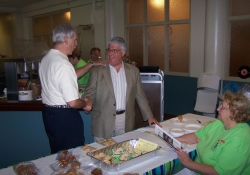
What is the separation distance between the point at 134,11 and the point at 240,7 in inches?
108

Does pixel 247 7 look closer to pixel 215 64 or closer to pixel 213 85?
pixel 215 64

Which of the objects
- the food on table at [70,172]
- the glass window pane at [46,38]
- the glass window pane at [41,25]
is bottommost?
the food on table at [70,172]

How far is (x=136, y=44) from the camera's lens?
Answer: 23.0 feet

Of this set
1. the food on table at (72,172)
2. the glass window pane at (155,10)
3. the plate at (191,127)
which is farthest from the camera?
the glass window pane at (155,10)

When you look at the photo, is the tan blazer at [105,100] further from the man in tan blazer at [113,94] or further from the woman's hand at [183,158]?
the woman's hand at [183,158]

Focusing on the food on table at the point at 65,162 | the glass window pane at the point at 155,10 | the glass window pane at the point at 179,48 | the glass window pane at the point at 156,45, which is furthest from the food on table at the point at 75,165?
the glass window pane at the point at 155,10

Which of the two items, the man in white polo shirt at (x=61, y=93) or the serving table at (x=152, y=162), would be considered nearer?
the serving table at (x=152, y=162)

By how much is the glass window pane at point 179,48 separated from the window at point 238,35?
1.00 metres

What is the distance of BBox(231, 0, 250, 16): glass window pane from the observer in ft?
15.8

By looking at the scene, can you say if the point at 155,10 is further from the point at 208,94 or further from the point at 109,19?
the point at 208,94

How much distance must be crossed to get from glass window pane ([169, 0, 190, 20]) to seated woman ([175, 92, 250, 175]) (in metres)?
4.39

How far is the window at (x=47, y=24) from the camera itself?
914 cm

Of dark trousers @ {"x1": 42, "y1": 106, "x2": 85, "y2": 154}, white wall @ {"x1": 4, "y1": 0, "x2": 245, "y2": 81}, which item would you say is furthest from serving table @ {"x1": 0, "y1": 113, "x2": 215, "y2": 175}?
white wall @ {"x1": 4, "y1": 0, "x2": 245, "y2": 81}

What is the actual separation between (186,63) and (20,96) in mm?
3864
